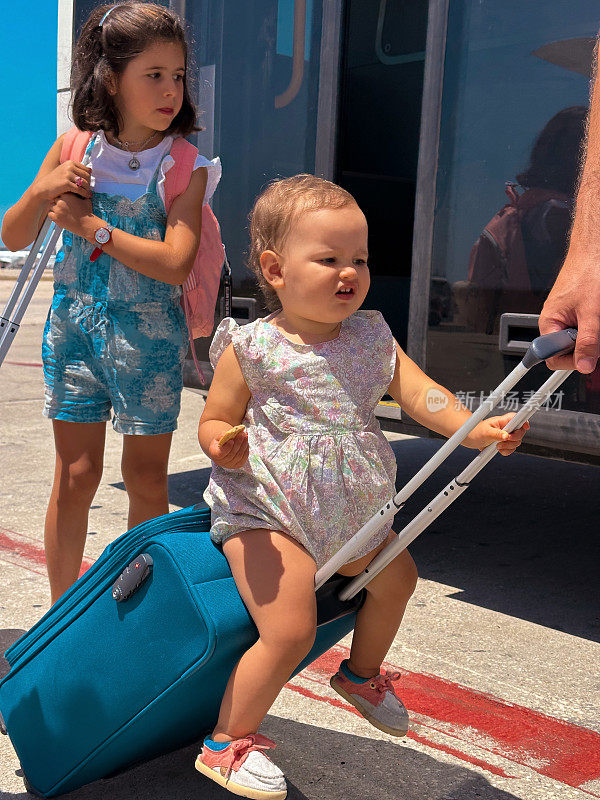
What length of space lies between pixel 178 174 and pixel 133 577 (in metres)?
1.17

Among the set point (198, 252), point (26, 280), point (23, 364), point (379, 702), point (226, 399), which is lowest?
point (23, 364)

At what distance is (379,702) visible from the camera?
88.8 inches

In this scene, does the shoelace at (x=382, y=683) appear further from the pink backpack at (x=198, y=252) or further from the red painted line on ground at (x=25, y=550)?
the red painted line on ground at (x=25, y=550)

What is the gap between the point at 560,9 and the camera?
10.8 ft

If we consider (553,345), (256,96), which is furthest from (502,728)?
(256,96)

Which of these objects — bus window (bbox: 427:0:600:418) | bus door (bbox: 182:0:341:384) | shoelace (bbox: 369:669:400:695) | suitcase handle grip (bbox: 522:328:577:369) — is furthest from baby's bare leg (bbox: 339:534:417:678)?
bus door (bbox: 182:0:341:384)

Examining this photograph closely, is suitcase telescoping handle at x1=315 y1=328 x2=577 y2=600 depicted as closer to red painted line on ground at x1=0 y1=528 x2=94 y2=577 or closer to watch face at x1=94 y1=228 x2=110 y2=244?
watch face at x1=94 y1=228 x2=110 y2=244

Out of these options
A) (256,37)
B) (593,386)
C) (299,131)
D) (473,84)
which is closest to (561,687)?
(593,386)

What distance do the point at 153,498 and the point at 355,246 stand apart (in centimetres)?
108

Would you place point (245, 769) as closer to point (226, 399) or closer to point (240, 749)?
point (240, 749)

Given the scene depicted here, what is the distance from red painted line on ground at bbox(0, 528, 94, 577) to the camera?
3863 millimetres

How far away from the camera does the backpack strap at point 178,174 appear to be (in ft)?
8.86

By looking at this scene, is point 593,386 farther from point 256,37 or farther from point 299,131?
point 256,37

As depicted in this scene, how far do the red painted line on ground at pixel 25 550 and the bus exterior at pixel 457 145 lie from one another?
3.50 feet
